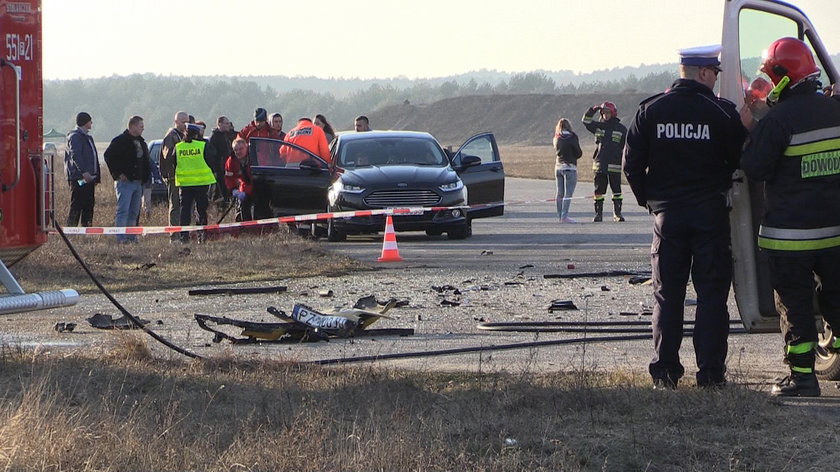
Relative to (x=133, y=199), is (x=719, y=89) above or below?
above

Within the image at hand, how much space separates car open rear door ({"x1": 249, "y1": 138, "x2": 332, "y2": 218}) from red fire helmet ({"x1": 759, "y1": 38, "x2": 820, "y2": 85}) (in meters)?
11.7

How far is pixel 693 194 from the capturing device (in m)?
7.37

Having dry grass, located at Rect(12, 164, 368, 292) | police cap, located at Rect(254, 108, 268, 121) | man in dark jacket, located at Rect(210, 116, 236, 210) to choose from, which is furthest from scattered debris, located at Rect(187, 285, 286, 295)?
man in dark jacket, located at Rect(210, 116, 236, 210)

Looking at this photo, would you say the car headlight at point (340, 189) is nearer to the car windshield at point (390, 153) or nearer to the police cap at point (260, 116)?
the car windshield at point (390, 153)

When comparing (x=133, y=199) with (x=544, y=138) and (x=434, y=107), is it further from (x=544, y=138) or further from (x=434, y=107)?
(x=434, y=107)

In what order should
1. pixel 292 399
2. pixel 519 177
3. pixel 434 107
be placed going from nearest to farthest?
1. pixel 292 399
2. pixel 519 177
3. pixel 434 107

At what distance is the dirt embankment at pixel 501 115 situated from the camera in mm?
105750

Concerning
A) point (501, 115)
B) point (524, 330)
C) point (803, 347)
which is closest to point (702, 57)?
point (803, 347)

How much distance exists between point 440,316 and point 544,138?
92158 millimetres

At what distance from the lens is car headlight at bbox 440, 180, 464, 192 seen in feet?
60.1

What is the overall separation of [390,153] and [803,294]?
12520 millimetres

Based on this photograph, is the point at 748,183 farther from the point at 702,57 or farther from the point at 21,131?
the point at 21,131

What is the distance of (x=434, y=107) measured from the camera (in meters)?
114

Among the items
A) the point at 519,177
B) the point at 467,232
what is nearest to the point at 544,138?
the point at 519,177
